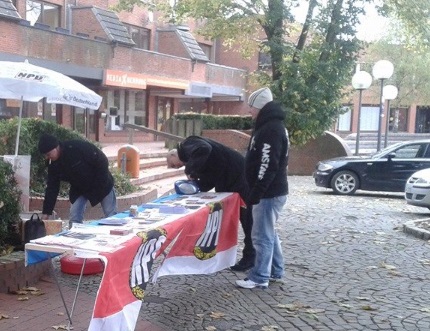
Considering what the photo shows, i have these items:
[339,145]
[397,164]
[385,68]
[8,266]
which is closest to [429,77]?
[339,145]

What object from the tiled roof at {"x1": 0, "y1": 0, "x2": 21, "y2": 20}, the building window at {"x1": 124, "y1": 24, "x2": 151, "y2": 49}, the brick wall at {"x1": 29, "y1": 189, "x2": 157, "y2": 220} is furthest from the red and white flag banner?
the building window at {"x1": 124, "y1": 24, "x2": 151, "y2": 49}

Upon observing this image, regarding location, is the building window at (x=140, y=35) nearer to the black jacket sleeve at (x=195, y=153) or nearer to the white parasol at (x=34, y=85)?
the white parasol at (x=34, y=85)

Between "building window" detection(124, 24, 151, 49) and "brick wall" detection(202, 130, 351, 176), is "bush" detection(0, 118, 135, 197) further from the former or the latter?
"building window" detection(124, 24, 151, 49)

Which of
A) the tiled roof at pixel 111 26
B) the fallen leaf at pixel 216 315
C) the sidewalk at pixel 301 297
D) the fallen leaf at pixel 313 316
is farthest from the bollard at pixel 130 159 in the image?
the tiled roof at pixel 111 26

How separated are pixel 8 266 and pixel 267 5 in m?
15.7

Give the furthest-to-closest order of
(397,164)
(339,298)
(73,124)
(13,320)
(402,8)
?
(73,124) → (402,8) → (397,164) → (339,298) → (13,320)

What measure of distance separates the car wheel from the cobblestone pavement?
6092 mm

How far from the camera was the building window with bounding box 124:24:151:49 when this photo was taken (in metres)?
32.0

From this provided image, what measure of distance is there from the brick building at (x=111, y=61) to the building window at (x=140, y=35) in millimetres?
52

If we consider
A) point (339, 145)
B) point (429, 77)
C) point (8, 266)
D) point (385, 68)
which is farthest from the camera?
point (429, 77)

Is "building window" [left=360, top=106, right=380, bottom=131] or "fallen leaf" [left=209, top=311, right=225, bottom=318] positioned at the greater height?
"building window" [left=360, top=106, right=380, bottom=131]

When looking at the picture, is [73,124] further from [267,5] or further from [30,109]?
[267,5]

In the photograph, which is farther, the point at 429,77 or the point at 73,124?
the point at 429,77

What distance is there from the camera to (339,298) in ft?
20.9
